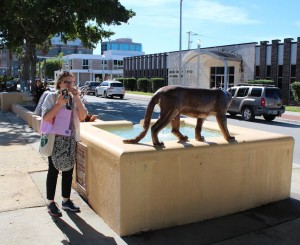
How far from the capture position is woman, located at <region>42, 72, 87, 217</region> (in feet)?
14.8

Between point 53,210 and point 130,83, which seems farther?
point 130,83

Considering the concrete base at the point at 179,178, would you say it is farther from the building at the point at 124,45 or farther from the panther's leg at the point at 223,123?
the building at the point at 124,45

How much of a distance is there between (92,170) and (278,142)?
8.36 feet

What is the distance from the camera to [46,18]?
2484cm

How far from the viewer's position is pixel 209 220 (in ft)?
15.6

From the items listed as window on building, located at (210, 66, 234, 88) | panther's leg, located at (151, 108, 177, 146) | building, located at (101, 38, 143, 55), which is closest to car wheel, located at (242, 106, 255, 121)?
panther's leg, located at (151, 108, 177, 146)

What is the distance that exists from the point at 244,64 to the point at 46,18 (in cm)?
1865

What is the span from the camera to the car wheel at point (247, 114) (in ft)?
61.6

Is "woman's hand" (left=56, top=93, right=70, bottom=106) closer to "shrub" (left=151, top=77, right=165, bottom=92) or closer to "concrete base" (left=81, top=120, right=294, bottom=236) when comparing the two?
"concrete base" (left=81, top=120, right=294, bottom=236)

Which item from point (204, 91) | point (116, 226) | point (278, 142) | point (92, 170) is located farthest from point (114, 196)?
point (278, 142)

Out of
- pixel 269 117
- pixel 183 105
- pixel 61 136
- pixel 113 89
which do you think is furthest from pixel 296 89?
pixel 61 136

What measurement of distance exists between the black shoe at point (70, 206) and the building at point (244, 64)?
26935 millimetres

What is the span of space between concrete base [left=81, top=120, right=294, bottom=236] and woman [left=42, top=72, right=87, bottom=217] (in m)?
0.30

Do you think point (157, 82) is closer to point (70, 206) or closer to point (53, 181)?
point (70, 206)
